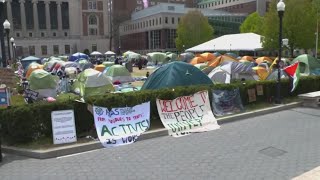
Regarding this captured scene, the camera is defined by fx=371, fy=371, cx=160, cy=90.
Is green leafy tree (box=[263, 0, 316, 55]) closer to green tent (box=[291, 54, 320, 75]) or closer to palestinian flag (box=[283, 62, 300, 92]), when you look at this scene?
green tent (box=[291, 54, 320, 75])

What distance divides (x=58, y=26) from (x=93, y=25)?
1135 cm

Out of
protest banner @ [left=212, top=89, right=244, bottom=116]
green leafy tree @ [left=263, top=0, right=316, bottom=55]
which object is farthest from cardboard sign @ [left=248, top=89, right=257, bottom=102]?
green leafy tree @ [left=263, top=0, right=316, bottom=55]

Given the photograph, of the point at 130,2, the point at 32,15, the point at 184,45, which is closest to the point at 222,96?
the point at 184,45

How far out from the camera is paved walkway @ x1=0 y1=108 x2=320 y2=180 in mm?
7410

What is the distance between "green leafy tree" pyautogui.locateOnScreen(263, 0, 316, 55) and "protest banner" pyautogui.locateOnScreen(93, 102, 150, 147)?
38.8m

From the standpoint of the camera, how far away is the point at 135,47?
415 ft

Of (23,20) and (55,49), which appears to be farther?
(55,49)

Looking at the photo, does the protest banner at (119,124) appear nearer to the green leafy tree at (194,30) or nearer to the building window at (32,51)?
the green leafy tree at (194,30)

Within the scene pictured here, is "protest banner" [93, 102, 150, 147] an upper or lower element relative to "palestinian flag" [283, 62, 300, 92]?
lower

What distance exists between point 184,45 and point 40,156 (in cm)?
7382

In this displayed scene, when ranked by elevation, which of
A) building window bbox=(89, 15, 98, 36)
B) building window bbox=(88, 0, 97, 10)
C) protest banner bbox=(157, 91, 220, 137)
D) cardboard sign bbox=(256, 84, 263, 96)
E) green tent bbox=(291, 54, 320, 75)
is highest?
building window bbox=(88, 0, 97, 10)

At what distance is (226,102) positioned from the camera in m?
13.5

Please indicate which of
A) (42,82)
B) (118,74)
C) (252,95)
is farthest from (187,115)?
(118,74)

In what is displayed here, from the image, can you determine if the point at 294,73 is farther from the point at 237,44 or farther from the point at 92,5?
the point at 92,5
